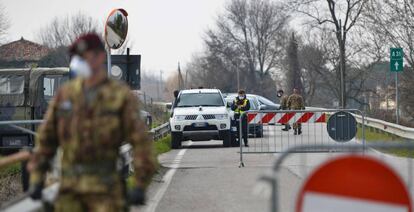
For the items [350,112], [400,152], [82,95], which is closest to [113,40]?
[350,112]

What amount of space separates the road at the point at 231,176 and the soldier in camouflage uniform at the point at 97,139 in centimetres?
86

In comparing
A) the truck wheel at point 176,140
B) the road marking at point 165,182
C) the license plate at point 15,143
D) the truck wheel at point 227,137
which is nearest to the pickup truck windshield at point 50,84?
the license plate at point 15,143

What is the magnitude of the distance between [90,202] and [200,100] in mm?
20482

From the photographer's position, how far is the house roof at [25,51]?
86588 millimetres

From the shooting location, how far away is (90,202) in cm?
571

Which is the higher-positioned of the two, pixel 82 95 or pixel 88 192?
pixel 82 95

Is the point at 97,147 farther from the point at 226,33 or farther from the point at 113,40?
the point at 226,33

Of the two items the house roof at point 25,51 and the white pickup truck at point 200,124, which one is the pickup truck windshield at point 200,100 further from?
the house roof at point 25,51

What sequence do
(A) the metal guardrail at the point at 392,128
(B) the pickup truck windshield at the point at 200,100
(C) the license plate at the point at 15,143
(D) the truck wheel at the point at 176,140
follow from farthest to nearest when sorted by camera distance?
(B) the pickup truck windshield at the point at 200,100, (D) the truck wheel at the point at 176,140, (C) the license plate at the point at 15,143, (A) the metal guardrail at the point at 392,128

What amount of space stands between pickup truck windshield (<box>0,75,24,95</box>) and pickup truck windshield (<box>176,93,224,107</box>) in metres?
4.45

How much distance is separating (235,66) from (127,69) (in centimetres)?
8387

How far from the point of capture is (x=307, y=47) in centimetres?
6819

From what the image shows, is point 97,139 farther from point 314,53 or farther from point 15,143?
point 314,53

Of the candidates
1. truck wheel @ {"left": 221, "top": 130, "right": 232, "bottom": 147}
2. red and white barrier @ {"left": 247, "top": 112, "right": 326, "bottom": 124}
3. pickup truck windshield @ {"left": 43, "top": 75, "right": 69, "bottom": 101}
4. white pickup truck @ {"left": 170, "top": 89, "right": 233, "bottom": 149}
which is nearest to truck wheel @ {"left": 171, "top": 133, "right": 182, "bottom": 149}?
white pickup truck @ {"left": 170, "top": 89, "right": 233, "bottom": 149}
